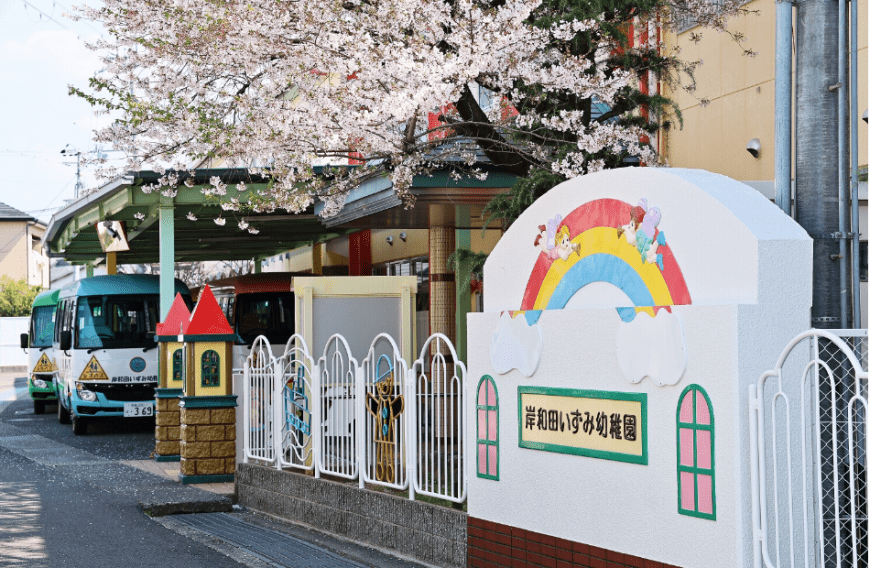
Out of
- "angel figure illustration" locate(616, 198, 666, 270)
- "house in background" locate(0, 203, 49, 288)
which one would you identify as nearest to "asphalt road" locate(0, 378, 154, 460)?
"angel figure illustration" locate(616, 198, 666, 270)

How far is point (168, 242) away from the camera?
58.3 feet

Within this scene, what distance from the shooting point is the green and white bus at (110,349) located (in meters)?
19.4

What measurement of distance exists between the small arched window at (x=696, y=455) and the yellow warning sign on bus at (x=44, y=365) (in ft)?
72.3

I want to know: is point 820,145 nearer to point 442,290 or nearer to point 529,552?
point 529,552

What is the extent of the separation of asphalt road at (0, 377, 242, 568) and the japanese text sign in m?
2.75

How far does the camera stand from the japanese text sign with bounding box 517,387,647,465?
5.94 meters

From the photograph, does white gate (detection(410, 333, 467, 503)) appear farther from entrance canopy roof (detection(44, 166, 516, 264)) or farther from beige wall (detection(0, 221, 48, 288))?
beige wall (detection(0, 221, 48, 288))

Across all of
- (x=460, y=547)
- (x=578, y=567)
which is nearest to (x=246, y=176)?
(x=460, y=547)

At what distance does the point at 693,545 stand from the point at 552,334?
5.21 feet

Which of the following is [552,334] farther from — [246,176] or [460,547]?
[246,176]

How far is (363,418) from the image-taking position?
29.6 feet

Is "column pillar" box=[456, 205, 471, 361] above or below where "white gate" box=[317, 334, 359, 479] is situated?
above

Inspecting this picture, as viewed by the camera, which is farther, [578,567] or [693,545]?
[578,567]

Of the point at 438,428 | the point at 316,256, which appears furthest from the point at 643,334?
the point at 316,256
